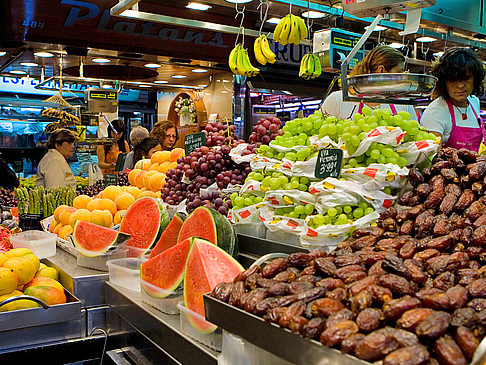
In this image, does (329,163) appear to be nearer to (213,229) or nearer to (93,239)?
(213,229)

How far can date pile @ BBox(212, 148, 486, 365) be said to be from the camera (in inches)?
37.4

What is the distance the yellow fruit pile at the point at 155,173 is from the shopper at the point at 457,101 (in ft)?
6.06

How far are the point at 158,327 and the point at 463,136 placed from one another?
9.00 feet

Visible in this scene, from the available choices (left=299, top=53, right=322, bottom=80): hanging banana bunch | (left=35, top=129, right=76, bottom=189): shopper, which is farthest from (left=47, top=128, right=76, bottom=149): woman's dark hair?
(left=299, top=53, right=322, bottom=80): hanging banana bunch

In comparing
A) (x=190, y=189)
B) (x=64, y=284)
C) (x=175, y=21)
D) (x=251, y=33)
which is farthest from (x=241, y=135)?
(x=64, y=284)

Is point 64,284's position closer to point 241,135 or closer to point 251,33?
point 251,33

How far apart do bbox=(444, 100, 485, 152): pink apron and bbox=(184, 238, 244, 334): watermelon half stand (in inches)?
92.8

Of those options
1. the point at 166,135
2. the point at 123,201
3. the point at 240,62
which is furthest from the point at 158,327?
the point at 166,135

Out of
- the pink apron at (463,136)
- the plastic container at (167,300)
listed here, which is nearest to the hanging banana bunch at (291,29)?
the pink apron at (463,136)

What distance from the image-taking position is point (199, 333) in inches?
60.5

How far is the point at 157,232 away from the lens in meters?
2.61

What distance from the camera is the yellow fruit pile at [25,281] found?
6.84ft

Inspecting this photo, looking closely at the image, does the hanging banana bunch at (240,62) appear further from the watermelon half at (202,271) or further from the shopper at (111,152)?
the shopper at (111,152)

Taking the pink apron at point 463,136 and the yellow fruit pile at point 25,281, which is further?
the pink apron at point 463,136
